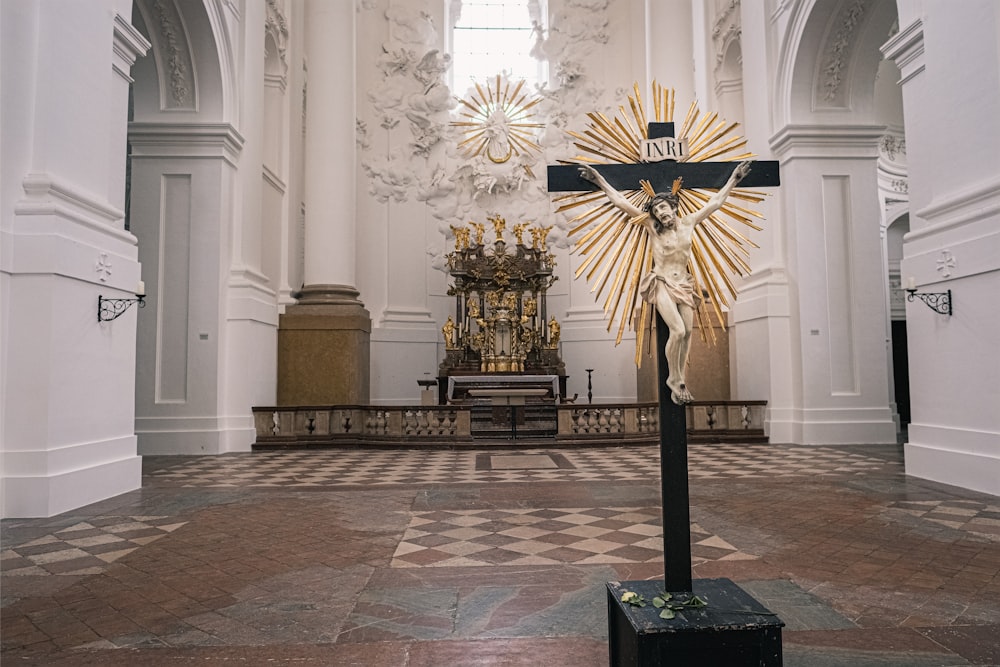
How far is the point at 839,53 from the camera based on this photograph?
11.0m

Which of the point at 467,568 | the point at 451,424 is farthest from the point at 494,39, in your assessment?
the point at 467,568

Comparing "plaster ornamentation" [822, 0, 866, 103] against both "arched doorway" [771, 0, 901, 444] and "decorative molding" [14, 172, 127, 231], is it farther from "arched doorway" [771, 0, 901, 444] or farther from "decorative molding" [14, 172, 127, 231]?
"decorative molding" [14, 172, 127, 231]

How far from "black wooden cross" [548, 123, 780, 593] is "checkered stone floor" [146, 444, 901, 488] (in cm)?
515

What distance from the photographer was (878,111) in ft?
56.5

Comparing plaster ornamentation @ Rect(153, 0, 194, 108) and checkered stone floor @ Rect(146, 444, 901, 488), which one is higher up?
plaster ornamentation @ Rect(153, 0, 194, 108)

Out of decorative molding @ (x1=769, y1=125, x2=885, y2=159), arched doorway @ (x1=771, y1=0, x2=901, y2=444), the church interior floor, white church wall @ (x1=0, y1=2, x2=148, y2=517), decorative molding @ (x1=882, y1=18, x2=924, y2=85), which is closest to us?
the church interior floor

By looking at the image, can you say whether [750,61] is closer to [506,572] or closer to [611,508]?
[611,508]

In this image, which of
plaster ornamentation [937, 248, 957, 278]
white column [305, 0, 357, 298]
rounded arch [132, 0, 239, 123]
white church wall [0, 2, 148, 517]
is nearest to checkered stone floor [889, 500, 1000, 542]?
plaster ornamentation [937, 248, 957, 278]

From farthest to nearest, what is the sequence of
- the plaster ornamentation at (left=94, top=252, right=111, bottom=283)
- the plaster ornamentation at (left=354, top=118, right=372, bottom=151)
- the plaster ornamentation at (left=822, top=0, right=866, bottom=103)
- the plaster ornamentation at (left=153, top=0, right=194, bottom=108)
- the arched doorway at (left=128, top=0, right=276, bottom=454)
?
the plaster ornamentation at (left=354, top=118, right=372, bottom=151), the plaster ornamentation at (left=822, top=0, right=866, bottom=103), the arched doorway at (left=128, top=0, right=276, bottom=454), the plaster ornamentation at (left=153, top=0, right=194, bottom=108), the plaster ornamentation at (left=94, top=252, right=111, bottom=283)

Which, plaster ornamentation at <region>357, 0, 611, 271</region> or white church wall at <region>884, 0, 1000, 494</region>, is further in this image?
plaster ornamentation at <region>357, 0, 611, 271</region>

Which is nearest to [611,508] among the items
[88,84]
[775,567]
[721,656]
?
[775,567]

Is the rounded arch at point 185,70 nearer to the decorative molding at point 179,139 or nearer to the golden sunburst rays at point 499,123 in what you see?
the decorative molding at point 179,139

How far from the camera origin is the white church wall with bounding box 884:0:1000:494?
6.44 meters

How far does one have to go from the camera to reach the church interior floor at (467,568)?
2.86 m
